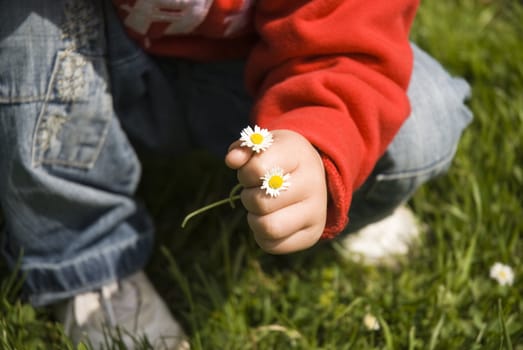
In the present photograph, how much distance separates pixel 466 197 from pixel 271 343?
51 centimetres

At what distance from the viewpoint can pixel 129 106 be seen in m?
1.23

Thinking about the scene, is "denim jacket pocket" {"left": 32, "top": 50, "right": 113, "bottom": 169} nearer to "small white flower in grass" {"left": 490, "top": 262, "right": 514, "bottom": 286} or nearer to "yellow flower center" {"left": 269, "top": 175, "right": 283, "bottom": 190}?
"yellow flower center" {"left": 269, "top": 175, "right": 283, "bottom": 190}

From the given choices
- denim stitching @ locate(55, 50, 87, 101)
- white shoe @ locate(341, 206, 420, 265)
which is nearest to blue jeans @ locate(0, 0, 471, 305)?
denim stitching @ locate(55, 50, 87, 101)

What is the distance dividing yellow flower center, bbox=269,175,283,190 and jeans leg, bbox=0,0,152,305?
44 centimetres

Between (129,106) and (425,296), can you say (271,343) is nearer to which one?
(425,296)

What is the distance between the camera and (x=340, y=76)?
0.98 metres

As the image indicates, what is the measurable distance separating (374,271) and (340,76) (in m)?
0.53

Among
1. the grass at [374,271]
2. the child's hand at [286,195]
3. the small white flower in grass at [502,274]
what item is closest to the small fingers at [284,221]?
the child's hand at [286,195]

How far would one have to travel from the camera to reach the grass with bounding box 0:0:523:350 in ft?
3.89

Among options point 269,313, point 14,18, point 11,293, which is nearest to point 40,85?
point 14,18

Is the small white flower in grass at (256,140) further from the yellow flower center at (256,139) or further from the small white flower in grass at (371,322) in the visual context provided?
the small white flower in grass at (371,322)

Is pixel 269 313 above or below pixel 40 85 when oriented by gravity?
below

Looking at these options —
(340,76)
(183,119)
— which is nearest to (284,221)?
(340,76)

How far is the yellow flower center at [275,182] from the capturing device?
80 cm
